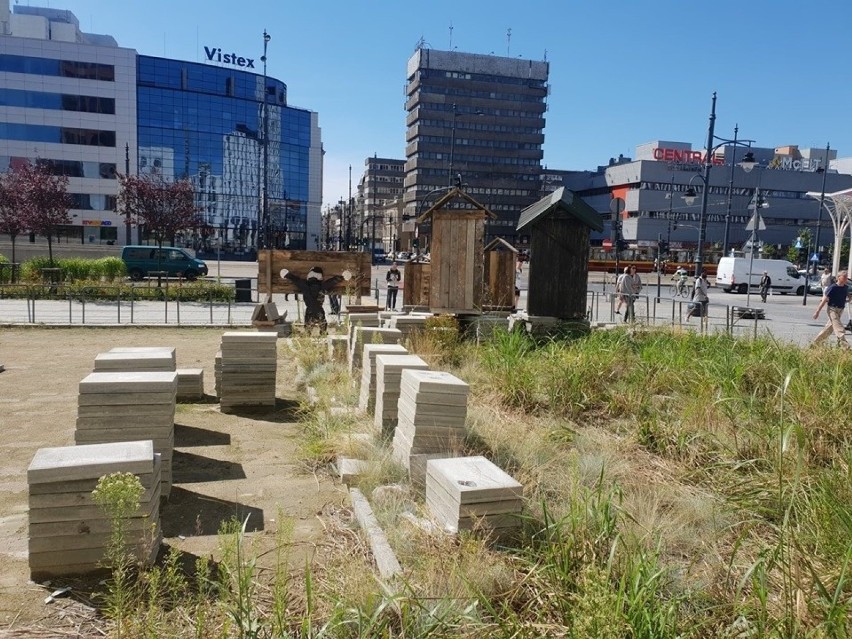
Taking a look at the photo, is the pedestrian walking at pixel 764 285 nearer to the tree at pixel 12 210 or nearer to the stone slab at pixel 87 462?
the stone slab at pixel 87 462

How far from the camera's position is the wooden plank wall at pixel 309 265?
15570 millimetres

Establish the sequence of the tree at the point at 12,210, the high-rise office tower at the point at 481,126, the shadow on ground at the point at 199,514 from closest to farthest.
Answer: the shadow on ground at the point at 199,514 → the tree at the point at 12,210 → the high-rise office tower at the point at 481,126

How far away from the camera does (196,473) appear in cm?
631

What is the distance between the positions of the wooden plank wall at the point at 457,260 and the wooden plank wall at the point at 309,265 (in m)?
3.25

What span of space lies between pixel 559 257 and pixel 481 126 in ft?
363

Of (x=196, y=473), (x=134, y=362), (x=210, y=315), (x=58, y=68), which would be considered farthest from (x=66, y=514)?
(x=58, y=68)

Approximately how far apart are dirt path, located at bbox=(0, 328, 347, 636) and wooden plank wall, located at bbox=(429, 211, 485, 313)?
325cm

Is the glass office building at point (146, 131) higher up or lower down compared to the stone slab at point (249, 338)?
higher up

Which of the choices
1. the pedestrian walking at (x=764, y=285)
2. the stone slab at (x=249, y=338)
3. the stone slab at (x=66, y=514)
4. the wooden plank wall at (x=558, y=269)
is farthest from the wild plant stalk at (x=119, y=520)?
the pedestrian walking at (x=764, y=285)

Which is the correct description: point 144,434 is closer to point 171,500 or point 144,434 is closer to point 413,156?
point 171,500

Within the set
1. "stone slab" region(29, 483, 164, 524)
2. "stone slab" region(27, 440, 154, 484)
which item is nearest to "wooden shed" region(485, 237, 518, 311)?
"stone slab" region(27, 440, 154, 484)

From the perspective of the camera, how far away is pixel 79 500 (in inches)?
163

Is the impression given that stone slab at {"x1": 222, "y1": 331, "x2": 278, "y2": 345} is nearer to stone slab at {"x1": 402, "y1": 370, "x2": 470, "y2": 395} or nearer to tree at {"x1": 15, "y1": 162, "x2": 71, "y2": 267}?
stone slab at {"x1": 402, "y1": 370, "x2": 470, "y2": 395}

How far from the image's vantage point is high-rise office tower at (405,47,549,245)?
382 feet
